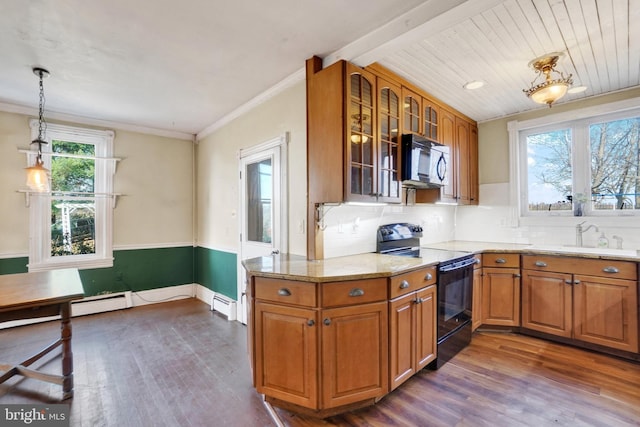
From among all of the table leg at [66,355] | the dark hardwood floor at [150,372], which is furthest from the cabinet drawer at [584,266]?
the table leg at [66,355]

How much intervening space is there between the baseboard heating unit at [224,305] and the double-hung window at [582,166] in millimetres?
3766

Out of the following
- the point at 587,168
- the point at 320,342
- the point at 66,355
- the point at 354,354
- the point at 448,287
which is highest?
the point at 587,168

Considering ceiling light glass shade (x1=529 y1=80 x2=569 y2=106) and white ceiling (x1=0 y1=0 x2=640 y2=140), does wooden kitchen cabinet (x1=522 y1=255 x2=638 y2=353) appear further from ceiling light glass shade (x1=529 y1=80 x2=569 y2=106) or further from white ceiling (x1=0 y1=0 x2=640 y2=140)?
white ceiling (x1=0 y1=0 x2=640 y2=140)

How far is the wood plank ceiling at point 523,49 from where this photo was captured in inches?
76.7

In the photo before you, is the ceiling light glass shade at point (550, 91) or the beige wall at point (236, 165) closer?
the ceiling light glass shade at point (550, 91)

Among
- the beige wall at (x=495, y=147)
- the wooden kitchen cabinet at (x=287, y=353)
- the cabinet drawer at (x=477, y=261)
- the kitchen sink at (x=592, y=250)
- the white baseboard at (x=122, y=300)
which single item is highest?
the beige wall at (x=495, y=147)

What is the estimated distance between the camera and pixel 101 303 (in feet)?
13.3

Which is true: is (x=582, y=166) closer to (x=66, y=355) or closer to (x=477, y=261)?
(x=477, y=261)

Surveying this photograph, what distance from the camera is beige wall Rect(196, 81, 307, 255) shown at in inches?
Result: 108

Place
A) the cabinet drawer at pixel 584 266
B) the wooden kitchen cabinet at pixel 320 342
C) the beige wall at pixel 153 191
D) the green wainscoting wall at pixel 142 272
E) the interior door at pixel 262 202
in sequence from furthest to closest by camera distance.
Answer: the beige wall at pixel 153 191, the green wainscoting wall at pixel 142 272, the interior door at pixel 262 202, the cabinet drawer at pixel 584 266, the wooden kitchen cabinet at pixel 320 342

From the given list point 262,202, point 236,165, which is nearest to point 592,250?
point 262,202

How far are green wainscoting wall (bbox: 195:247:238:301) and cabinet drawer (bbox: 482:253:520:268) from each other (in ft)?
9.44

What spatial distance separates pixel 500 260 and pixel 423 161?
1.42 metres

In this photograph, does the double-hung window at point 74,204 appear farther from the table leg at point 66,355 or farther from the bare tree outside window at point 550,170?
the bare tree outside window at point 550,170
